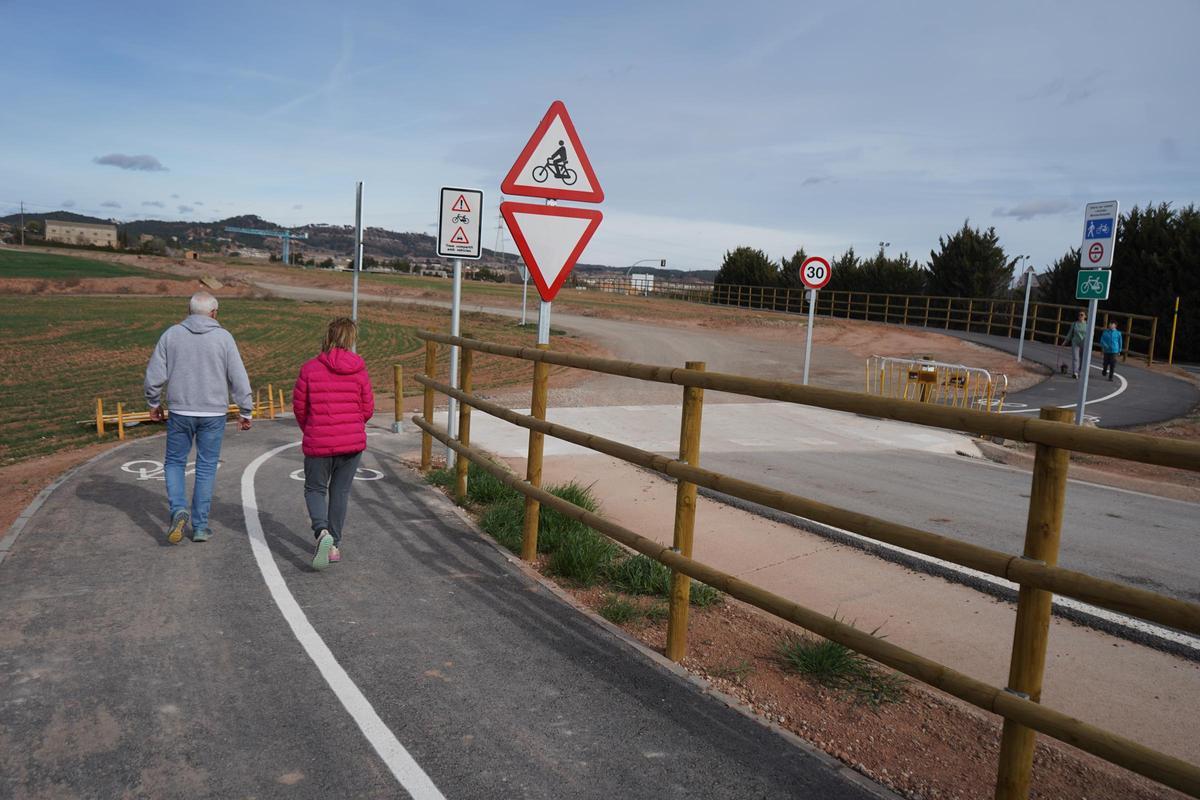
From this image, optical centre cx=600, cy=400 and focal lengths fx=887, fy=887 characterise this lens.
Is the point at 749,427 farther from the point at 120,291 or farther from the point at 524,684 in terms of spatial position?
the point at 120,291

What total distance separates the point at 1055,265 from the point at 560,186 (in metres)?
44.1

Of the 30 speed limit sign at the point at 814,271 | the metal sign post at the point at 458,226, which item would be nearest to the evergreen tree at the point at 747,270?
the 30 speed limit sign at the point at 814,271

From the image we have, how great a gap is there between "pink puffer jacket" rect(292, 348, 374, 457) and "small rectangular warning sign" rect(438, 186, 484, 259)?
386 centimetres

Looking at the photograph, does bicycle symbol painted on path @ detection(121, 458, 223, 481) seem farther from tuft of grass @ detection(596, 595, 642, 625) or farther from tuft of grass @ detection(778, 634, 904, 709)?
tuft of grass @ detection(778, 634, 904, 709)

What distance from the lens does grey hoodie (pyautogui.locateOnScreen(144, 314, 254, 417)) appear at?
6250 mm

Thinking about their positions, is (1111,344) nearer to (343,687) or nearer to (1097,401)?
(1097,401)

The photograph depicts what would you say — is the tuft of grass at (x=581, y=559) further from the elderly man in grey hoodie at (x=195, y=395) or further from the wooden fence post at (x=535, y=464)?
the elderly man in grey hoodie at (x=195, y=395)

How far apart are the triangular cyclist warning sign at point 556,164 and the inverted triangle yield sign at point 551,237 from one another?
0.11 m

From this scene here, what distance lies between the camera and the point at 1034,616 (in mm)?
2885

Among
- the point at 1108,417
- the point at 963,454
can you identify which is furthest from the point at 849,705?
the point at 1108,417

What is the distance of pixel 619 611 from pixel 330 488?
2.24m

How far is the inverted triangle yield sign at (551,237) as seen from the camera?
6137 mm

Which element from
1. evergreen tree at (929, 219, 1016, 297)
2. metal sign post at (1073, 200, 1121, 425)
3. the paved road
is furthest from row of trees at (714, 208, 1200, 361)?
metal sign post at (1073, 200, 1121, 425)

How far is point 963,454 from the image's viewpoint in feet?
41.0
